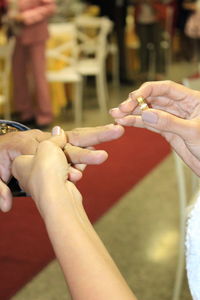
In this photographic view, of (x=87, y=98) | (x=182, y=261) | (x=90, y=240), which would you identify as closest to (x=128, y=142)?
(x=87, y=98)

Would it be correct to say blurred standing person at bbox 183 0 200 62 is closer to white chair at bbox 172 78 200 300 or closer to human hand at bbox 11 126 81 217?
white chair at bbox 172 78 200 300

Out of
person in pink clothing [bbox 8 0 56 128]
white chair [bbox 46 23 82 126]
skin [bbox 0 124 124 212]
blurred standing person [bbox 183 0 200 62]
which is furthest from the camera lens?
blurred standing person [bbox 183 0 200 62]

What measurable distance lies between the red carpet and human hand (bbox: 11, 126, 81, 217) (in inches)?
Result: 49.0

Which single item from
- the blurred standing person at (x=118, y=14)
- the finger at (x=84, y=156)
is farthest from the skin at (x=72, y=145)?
the blurred standing person at (x=118, y=14)

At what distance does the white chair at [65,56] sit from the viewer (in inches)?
142

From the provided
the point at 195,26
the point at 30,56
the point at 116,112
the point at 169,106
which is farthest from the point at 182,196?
the point at 195,26

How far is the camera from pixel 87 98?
476 cm

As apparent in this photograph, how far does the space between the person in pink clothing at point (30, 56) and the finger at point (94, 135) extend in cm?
253

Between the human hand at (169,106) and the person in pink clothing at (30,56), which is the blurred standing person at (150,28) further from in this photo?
the human hand at (169,106)

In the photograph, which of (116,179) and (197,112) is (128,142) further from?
(197,112)

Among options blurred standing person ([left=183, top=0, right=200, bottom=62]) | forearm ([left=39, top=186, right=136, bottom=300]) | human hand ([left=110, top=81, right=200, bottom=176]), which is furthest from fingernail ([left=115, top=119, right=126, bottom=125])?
blurred standing person ([left=183, top=0, right=200, bottom=62])

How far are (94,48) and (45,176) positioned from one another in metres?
4.04

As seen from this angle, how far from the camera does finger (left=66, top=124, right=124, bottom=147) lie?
91cm

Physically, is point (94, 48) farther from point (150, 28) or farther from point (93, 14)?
point (150, 28)
